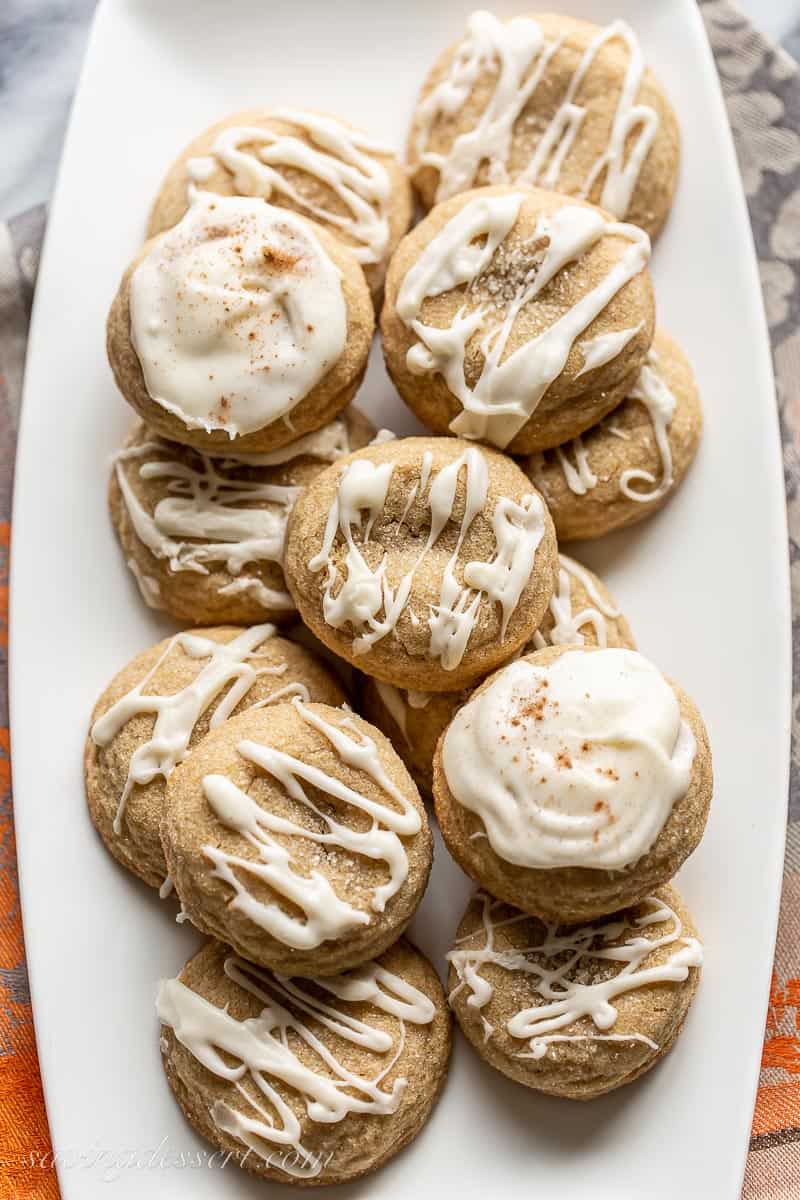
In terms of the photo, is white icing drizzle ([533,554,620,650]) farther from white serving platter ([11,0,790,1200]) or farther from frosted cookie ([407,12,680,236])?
frosted cookie ([407,12,680,236])

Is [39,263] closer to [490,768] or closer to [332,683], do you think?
[332,683]

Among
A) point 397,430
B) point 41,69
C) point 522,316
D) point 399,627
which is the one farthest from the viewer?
point 41,69

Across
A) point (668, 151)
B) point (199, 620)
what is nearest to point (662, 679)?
point (199, 620)

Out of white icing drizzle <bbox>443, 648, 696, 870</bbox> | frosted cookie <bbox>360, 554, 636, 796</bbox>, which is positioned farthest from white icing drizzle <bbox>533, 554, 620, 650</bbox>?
white icing drizzle <bbox>443, 648, 696, 870</bbox>

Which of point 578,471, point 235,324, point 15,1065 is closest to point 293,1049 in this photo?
point 15,1065

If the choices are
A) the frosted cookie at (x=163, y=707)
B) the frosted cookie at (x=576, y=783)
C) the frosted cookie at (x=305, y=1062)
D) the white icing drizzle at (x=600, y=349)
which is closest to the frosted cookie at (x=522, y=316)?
the white icing drizzle at (x=600, y=349)

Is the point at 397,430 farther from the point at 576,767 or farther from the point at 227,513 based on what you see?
the point at 576,767
